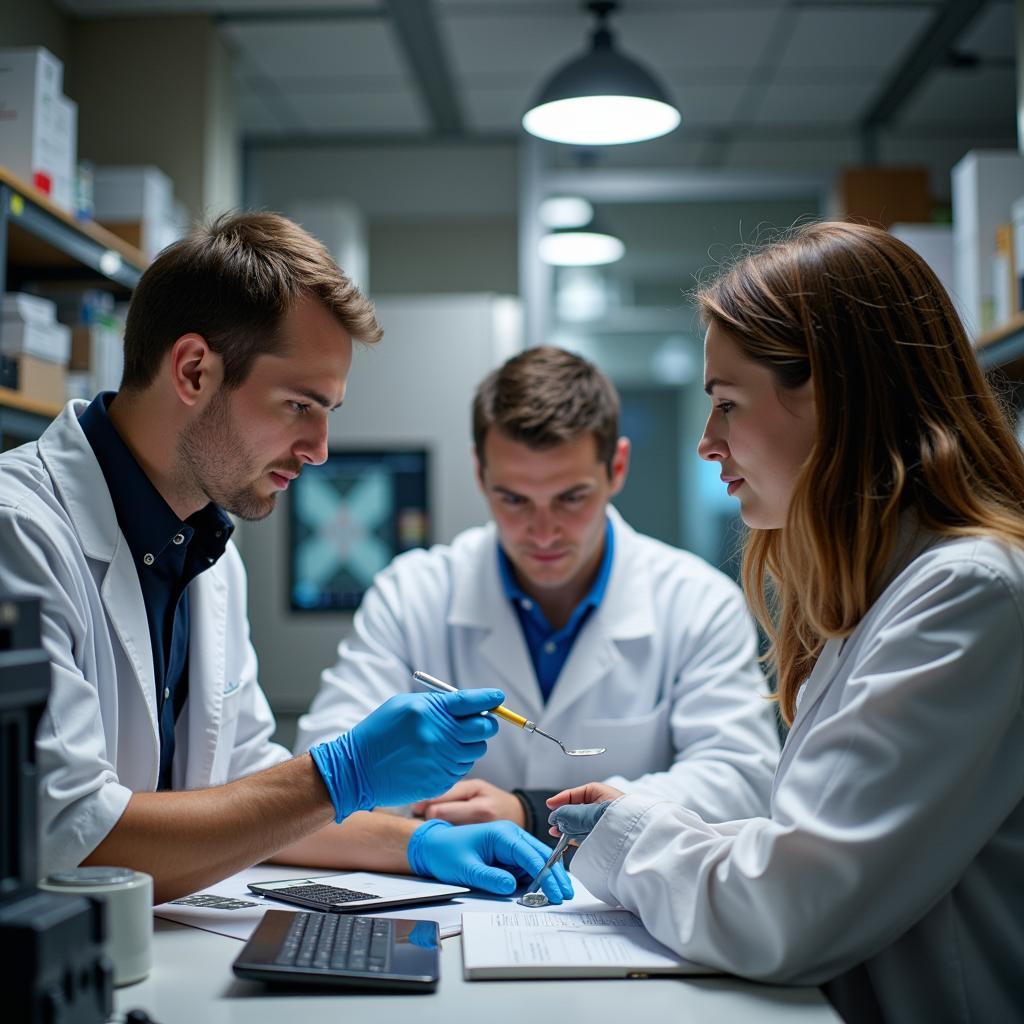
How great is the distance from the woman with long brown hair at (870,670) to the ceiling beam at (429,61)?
2746mm

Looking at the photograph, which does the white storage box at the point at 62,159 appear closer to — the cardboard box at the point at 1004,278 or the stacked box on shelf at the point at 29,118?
the stacked box on shelf at the point at 29,118

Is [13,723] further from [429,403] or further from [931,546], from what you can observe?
[429,403]

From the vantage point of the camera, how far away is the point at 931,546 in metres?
1.05

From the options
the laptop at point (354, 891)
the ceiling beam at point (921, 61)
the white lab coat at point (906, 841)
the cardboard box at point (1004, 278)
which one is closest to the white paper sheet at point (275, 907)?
the laptop at point (354, 891)

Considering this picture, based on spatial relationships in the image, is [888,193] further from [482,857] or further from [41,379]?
[482,857]

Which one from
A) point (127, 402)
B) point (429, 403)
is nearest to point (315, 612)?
point (429, 403)

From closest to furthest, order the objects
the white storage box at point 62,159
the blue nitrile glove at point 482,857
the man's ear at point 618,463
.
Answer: the blue nitrile glove at point 482,857 → the man's ear at point 618,463 → the white storage box at point 62,159

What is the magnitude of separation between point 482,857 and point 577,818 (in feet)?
0.75

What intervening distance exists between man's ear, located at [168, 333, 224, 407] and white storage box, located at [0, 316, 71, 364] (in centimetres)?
115

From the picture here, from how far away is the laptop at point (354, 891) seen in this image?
1210mm

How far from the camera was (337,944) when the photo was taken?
1.01 meters

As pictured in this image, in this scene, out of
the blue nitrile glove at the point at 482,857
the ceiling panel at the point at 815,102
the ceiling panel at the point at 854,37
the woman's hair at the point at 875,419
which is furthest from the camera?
the ceiling panel at the point at 815,102

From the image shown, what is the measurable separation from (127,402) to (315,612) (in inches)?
101

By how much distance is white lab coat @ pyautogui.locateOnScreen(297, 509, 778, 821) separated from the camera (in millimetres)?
1802
